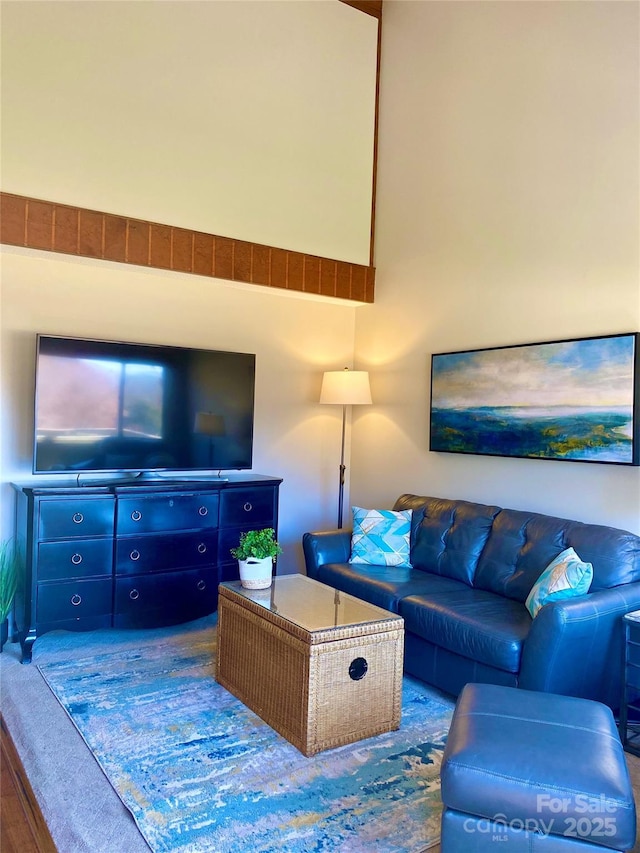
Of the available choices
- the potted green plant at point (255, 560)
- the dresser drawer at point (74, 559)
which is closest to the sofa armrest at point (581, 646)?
the potted green plant at point (255, 560)

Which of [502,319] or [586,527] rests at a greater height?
[502,319]

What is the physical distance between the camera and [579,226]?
3.52 m

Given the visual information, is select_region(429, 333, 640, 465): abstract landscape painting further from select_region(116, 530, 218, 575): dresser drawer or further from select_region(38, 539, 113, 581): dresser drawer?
select_region(38, 539, 113, 581): dresser drawer

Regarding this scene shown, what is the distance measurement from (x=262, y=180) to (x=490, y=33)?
1.74m

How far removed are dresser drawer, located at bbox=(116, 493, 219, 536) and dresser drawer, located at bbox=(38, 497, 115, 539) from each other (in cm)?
7

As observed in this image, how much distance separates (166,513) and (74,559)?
1.90 feet

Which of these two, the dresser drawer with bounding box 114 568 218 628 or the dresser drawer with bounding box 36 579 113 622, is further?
the dresser drawer with bounding box 114 568 218 628

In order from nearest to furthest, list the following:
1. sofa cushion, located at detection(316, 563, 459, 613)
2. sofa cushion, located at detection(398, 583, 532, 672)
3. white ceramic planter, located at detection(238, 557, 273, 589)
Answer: sofa cushion, located at detection(398, 583, 532, 672) < white ceramic planter, located at detection(238, 557, 273, 589) < sofa cushion, located at detection(316, 563, 459, 613)

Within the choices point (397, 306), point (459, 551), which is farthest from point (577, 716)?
point (397, 306)

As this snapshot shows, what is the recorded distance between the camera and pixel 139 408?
13.0 feet

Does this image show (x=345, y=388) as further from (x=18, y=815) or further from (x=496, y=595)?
(x=18, y=815)

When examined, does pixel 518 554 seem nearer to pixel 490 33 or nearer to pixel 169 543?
pixel 169 543

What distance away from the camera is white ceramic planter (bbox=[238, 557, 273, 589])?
3.12 metres

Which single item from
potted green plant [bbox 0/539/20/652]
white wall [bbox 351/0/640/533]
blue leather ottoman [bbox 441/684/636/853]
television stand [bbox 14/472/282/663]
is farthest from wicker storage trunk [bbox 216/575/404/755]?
white wall [bbox 351/0/640/533]
